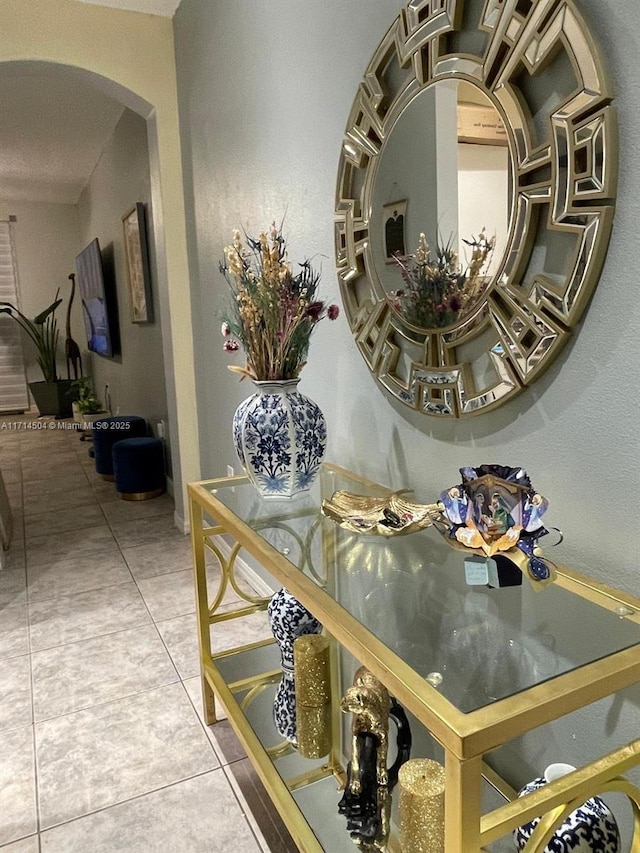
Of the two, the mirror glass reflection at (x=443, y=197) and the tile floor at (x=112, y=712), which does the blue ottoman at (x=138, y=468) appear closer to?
the tile floor at (x=112, y=712)

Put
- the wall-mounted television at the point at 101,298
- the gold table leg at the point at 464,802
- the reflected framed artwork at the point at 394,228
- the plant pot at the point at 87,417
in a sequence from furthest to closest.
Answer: the plant pot at the point at 87,417 → the wall-mounted television at the point at 101,298 → the reflected framed artwork at the point at 394,228 → the gold table leg at the point at 464,802

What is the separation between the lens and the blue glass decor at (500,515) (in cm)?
88

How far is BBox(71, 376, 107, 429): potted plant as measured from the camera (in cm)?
609

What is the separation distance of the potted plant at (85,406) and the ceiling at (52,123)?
2.19 metres

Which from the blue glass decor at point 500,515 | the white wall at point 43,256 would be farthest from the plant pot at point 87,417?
the blue glass decor at point 500,515

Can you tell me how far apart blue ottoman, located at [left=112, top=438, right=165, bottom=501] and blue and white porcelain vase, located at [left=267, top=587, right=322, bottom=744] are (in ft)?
8.53

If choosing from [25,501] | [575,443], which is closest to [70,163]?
[25,501]

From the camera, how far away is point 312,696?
4.70 ft

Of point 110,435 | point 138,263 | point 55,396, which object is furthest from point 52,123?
point 55,396

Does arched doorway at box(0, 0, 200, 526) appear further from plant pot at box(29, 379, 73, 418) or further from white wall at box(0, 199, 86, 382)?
white wall at box(0, 199, 86, 382)

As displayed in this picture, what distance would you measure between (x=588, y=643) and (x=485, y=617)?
0.15 metres

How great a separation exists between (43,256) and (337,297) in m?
6.96

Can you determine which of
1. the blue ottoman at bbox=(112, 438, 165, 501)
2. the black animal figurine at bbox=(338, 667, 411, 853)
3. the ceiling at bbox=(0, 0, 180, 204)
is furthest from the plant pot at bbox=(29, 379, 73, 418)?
the black animal figurine at bbox=(338, 667, 411, 853)

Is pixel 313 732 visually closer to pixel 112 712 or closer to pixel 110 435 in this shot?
pixel 112 712
